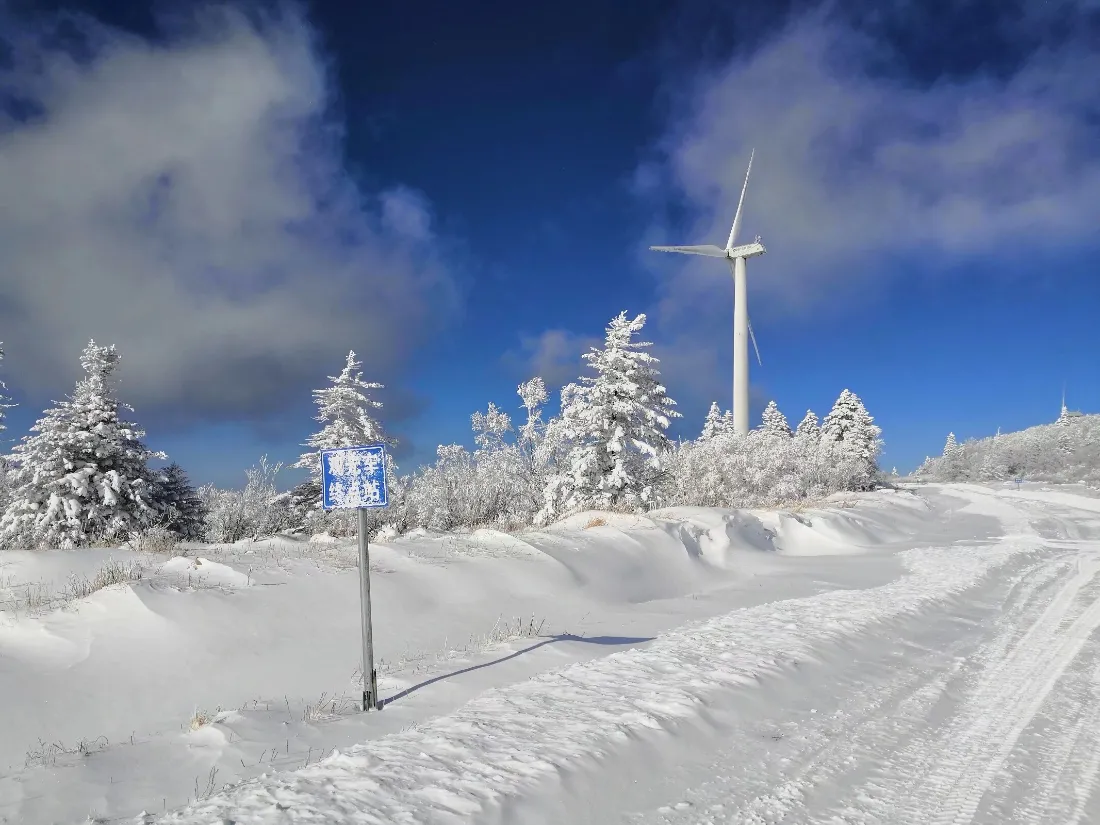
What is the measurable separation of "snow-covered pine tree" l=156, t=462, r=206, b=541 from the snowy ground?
9.62 metres

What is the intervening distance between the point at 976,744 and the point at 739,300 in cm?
5197

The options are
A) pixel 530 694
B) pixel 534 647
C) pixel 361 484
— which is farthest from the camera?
pixel 534 647

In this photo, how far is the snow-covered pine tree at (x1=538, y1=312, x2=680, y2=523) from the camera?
19797 mm

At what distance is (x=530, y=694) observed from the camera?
5168mm

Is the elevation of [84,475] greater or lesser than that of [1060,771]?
greater

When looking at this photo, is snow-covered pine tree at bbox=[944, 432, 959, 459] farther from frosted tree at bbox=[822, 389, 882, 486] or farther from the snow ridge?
the snow ridge

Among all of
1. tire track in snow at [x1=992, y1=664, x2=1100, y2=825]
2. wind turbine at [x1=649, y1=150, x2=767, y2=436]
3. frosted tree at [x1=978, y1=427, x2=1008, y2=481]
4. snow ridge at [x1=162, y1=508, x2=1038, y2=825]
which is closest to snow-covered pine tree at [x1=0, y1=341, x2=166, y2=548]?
snow ridge at [x1=162, y1=508, x2=1038, y2=825]

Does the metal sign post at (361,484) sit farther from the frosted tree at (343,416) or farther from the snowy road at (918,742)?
the frosted tree at (343,416)

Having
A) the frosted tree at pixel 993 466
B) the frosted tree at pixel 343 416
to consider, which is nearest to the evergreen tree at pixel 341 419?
the frosted tree at pixel 343 416

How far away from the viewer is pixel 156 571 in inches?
351

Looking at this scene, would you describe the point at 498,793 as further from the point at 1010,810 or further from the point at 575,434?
the point at 575,434

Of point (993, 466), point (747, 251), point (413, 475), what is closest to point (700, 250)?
point (747, 251)

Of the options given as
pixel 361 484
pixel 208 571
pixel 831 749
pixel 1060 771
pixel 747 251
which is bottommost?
pixel 1060 771

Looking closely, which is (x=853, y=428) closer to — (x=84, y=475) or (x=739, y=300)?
(x=739, y=300)
